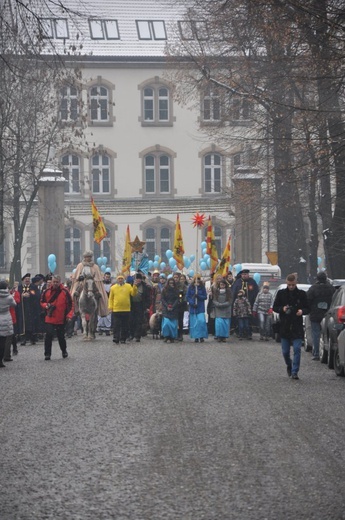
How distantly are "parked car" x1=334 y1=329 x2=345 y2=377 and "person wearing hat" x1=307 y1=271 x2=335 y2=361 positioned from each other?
11.2 feet

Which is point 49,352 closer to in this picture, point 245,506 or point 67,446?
point 67,446

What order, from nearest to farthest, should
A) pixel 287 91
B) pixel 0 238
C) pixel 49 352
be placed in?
1. pixel 49 352
2. pixel 287 91
3. pixel 0 238

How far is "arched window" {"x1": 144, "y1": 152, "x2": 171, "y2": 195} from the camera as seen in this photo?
83062mm

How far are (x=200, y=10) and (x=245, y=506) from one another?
32.9 metres

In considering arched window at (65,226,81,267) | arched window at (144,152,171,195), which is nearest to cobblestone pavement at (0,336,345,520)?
arched window at (65,226,81,267)

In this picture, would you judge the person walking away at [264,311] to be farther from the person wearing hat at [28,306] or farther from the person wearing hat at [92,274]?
the person wearing hat at [28,306]

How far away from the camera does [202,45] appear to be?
140ft

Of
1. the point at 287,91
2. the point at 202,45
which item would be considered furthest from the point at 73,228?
the point at 287,91

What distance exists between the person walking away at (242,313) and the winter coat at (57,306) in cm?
891

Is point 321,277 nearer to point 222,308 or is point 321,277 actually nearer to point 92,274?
point 222,308

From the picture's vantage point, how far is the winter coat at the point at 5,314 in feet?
77.3

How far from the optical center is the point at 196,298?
1341 inches

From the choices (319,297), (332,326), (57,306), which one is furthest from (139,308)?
(332,326)

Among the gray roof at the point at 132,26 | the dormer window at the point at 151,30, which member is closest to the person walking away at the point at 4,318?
the gray roof at the point at 132,26
